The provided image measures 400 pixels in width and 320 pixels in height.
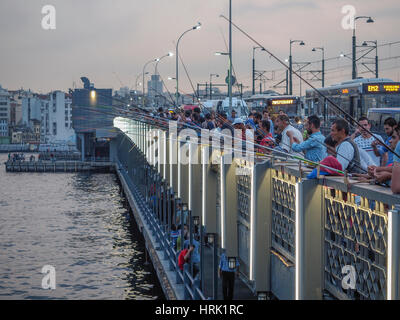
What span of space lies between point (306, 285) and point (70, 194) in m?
66.2

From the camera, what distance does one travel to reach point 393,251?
5.25 m

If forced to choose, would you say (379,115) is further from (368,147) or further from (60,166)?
(60,166)

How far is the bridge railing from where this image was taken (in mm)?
5941

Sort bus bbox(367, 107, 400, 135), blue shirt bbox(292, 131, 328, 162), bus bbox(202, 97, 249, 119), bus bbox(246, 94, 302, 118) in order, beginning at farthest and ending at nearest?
bus bbox(246, 94, 302, 118) → bus bbox(202, 97, 249, 119) → bus bbox(367, 107, 400, 135) → blue shirt bbox(292, 131, 328, 162)

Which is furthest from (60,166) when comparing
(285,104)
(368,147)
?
(368,147)

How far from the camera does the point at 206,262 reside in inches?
631

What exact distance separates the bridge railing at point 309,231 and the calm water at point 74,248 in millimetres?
12451

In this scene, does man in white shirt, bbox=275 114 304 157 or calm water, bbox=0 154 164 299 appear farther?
calm water, bbox=0 154 164 299

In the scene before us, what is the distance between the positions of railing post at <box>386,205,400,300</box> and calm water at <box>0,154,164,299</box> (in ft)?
59.3

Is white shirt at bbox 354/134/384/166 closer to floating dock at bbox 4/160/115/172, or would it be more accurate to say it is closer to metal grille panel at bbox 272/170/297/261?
metal grille panel at bbox 272/170/297/261

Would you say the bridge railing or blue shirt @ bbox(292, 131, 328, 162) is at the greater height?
blue shirt @ bbox(292, 131, 328, 162)

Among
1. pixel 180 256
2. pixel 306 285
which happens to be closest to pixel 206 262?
pixel 180 256

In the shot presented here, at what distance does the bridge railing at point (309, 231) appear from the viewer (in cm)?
594

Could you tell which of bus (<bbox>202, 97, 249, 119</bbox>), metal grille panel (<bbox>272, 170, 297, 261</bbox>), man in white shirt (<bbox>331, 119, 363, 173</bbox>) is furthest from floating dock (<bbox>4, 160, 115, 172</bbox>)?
man in white shirt (<bbox>331, 119, 363, 173</bbox>)
